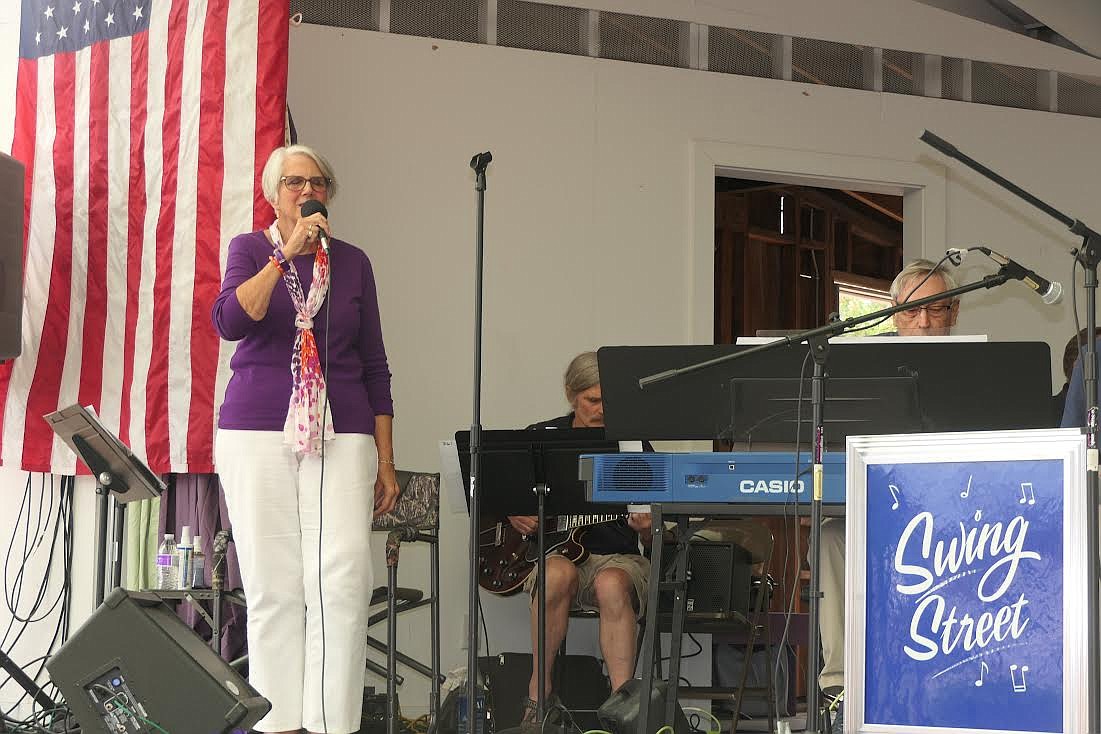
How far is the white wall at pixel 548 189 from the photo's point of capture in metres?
5.06

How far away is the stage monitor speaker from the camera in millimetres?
3820

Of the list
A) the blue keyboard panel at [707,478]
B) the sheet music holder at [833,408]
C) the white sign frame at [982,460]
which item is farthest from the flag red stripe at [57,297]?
the white sign frame at [982,460]

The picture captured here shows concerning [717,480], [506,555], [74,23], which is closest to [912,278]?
[717,480]

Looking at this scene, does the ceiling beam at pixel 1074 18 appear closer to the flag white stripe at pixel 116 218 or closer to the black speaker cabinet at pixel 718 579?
the black speaker cabinet at pixel 718 579

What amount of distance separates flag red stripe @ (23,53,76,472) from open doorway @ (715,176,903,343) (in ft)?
11.9

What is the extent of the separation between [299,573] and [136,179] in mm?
1741

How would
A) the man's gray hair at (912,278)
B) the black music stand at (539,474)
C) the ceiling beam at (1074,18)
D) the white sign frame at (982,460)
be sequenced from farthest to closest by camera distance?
the ceiling beam at (1074,18), the man's gray hair at (912,278), the black music stand at (539,474), the white sign frame at (982,460)

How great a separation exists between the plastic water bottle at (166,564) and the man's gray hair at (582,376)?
140 centimetres

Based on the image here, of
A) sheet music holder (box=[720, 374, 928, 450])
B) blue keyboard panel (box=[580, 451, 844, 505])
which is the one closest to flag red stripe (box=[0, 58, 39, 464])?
blue keyboard panel (box=[580, 451, 844, 505])

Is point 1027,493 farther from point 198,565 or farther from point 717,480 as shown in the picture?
point 198,565

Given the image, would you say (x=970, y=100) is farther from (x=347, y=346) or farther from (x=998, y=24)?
(x=347, y=346)

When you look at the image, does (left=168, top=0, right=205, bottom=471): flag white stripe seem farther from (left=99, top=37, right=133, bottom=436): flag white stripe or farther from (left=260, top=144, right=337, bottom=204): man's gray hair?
(left=260, top=144, right=337, bottom=204): man's gray hair

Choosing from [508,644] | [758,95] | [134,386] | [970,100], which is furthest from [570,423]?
[970,100]

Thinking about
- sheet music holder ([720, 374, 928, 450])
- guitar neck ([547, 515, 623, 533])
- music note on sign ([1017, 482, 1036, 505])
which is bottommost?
guitar neck ([547, 515, 623, 533])
